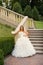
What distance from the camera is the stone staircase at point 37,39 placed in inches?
573

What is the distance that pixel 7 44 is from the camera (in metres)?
12.9

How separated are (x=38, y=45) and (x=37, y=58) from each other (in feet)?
7.05

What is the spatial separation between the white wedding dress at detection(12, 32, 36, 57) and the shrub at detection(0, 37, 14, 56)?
31 centimetres

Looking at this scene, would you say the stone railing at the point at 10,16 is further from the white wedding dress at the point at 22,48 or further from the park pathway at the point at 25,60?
the park pathway at the point at 25,60

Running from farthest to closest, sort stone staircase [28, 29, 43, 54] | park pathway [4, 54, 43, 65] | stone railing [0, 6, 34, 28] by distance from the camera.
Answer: stone railing [0, 6, 34, 28] → stone staircase [28, 29, 43, 54] → park pathway [4, 54, 43, 65]

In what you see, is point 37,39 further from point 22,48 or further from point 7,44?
point 7,44

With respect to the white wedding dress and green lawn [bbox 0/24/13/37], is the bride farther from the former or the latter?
green lawn [bbox 0/24/13/37]

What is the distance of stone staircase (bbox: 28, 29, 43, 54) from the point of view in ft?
47.8

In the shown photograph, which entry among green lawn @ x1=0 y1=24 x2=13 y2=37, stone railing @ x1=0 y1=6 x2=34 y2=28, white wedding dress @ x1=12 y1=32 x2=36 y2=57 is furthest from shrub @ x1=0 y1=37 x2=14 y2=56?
stone railing @ x1=0 y1=6 x2=34 y2=28

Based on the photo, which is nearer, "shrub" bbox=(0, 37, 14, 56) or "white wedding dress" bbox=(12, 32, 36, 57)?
"shrub" bbox=(0, 37, 14, 56)

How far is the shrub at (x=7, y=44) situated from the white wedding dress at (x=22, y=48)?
0.31m

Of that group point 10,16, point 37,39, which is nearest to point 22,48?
point 37,39

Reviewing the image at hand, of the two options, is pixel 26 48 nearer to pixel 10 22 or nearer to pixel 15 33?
pixel 15 33

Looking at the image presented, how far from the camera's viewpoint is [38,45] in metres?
14.8
